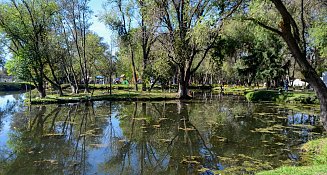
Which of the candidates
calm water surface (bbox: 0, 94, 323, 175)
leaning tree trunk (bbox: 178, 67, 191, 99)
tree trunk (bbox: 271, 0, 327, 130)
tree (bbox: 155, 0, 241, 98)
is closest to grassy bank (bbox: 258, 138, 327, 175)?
calm water surface (bbox: 0, 94, 323, 175)

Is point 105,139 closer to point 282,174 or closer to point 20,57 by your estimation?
point 282,174

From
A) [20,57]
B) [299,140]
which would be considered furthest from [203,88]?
[299,140]

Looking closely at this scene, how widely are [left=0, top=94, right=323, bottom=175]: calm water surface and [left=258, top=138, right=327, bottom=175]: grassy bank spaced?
1.42 feet

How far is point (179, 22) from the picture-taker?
102 feet

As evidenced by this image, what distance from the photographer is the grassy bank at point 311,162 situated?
680 cm

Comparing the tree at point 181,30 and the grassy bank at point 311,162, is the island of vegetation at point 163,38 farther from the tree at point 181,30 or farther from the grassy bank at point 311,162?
the grassy bank at point 311,162

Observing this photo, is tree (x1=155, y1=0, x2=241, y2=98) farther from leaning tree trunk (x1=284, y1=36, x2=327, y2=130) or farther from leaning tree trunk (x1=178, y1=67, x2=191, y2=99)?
leaning tree trunk (x1=284, y1=36, x2=327, y2=130)

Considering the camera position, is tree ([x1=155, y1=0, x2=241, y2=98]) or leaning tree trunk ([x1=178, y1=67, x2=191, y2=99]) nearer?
tree ([x1=155, y1=0, x2=241, y2=98])

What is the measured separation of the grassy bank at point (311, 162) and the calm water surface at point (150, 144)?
0.43 meters

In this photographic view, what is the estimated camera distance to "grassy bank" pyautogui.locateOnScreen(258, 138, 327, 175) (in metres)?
6.80

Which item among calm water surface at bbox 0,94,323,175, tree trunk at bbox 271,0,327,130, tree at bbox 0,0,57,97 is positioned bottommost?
calm water surface at bbox 0,94,323,175

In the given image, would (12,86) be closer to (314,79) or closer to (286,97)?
(286,97)

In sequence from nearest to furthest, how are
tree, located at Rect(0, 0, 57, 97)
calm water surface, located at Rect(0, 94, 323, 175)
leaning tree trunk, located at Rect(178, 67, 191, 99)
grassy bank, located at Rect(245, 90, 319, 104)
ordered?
calm water surface, located at Rect(0, 94, 323, 175), grassy bank, located at Rect(245, 90, 319, 104), tree, located at Rect(0, 0, 57, 97), leaning tree trunk, located at Rect(178, 67, 191, 99)

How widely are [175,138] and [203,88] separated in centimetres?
5325
